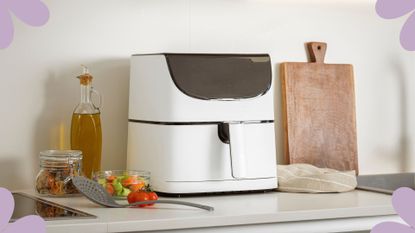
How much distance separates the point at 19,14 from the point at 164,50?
41 cm

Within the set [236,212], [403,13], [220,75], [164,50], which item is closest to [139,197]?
[236,212]

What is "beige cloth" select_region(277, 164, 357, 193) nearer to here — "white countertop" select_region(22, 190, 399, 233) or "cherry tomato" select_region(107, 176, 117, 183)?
"white countertop" select_region(22, 190, 399, 233)

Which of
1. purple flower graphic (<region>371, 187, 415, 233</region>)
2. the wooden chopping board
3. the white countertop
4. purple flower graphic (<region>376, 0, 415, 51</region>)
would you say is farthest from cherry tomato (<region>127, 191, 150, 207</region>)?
purple flower graphic (<region>376, 0, 415, 51</region>)

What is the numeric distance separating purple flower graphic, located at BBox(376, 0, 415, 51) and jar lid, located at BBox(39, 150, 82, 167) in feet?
3.71

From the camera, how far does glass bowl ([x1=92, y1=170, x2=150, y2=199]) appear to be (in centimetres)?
184

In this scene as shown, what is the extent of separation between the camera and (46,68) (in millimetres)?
2039

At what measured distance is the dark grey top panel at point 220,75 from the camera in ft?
6.33

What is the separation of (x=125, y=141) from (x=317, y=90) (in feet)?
2.01

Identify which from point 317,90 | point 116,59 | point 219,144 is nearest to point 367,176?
point 317,90

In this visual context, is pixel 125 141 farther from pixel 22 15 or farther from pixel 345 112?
pixel 345 112

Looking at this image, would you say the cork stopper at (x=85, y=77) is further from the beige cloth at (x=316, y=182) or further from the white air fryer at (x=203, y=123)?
the beige cloth at (x=316, y=182)

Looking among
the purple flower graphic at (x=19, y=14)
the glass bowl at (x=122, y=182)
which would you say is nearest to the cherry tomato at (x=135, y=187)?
the glass bowl at (x=122, y=182)

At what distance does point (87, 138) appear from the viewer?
6.51 feet

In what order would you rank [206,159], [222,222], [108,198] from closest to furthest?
[222,222] < [108,198] < [206,159]
